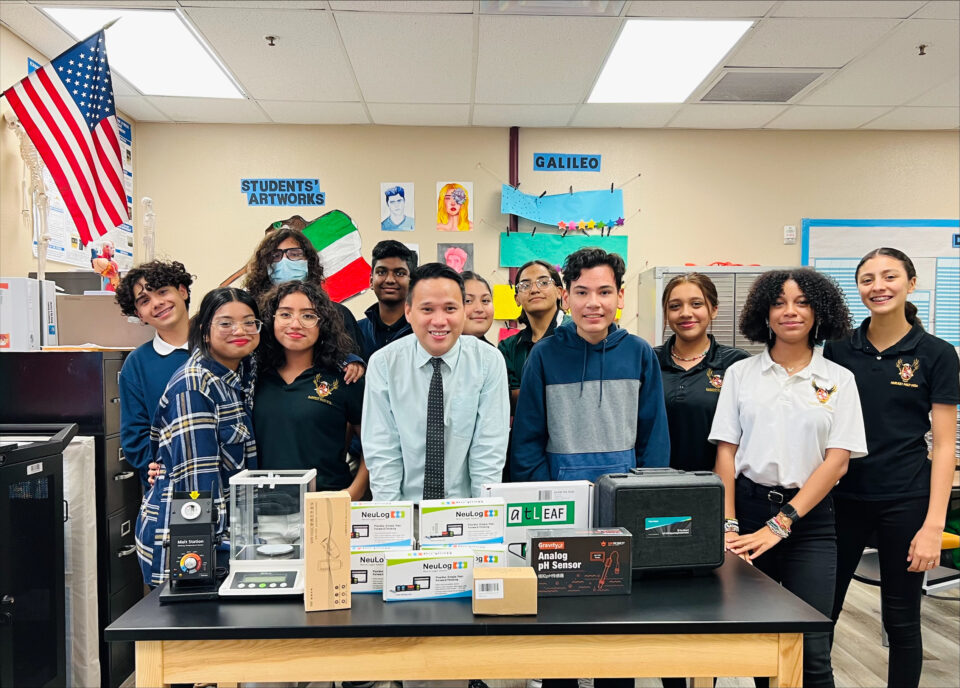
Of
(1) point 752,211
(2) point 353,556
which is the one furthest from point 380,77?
(2) point 353,556

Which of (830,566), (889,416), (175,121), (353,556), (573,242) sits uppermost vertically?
(175,121)

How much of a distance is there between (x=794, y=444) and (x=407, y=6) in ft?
8.62

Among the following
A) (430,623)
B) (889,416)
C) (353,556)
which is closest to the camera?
(430,623)

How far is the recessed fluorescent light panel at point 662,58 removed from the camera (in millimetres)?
3471

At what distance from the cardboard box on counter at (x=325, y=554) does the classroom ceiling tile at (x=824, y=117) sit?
4.46 m

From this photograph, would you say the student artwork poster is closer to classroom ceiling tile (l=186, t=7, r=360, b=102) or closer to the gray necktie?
classroom ceiling tile (l=186, t=7, r=360, b=102)

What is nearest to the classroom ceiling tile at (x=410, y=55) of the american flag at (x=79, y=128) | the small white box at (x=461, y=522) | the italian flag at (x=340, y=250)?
the italian flag at (x=340, y=250)

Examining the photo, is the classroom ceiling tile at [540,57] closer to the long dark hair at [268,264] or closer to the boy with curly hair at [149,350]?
the long dark hair at [268,264]

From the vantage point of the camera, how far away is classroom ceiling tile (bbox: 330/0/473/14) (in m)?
3.15

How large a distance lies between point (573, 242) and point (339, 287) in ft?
5.87

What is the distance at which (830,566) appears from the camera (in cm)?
201

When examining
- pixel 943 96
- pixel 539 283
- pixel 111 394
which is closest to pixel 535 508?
pixel 539 283

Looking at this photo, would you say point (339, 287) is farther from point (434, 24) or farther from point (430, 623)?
point (430, 623)

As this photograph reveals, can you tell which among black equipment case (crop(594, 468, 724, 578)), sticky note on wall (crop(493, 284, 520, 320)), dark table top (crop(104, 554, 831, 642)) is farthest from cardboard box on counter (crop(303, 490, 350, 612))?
sticky note on wall (crop(493, 284, 520, 320))
